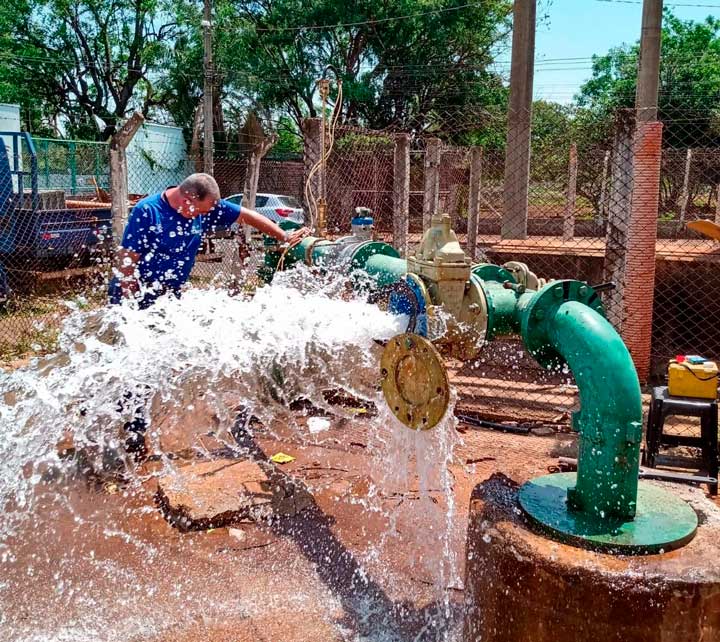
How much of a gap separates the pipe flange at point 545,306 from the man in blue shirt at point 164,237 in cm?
197

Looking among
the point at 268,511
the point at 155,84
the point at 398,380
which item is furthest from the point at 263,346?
the point at 155,84

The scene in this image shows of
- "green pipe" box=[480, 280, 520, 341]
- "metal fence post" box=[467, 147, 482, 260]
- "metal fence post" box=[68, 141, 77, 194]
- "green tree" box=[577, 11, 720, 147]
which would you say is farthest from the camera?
"green tree" box=[577, 11, 720, 147]

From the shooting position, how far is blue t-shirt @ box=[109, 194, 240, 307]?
4.15 meters

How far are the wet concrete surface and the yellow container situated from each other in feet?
4.39

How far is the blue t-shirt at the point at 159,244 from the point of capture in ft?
13.6

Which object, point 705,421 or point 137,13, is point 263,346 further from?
point 137,13

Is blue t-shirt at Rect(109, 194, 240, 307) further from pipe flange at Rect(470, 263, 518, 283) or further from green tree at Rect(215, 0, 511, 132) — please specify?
green tree at Rect(215, 0, 511, 132)

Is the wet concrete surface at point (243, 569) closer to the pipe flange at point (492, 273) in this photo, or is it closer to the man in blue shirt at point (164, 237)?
the pipe flange at point (492, 273)

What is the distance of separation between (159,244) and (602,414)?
2.87 metres

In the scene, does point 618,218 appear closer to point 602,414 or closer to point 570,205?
point 602,414

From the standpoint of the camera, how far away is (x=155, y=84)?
24531mm

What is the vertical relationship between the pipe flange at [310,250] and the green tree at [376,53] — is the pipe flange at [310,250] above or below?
below

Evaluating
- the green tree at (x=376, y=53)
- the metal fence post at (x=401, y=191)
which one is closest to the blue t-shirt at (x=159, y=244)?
the metal fence post at (x=401, y=191)

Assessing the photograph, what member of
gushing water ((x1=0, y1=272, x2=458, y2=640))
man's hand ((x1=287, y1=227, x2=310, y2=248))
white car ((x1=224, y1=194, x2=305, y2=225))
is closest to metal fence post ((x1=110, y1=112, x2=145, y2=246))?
gushing water ((x1=0, y1=272, x2=458, y2=640))
